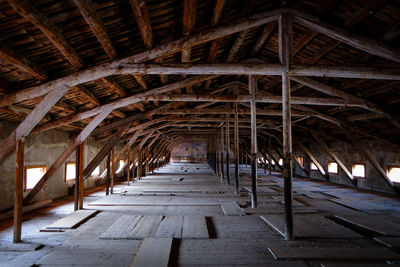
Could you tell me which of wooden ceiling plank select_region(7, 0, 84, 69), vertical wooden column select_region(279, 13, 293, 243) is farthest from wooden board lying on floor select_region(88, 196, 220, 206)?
wooden ceiling plank select_region(7, 0, 84, 69)

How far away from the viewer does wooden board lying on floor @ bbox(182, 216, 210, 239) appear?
171 inches

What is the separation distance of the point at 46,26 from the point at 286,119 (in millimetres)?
4017

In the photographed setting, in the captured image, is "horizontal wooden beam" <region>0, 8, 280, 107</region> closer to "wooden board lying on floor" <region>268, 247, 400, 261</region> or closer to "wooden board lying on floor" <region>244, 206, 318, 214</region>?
"wooden board lying on floor" <region>268, 247, 400, 261</region>

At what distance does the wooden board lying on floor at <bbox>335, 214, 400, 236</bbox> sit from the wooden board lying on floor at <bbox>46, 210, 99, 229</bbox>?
20.0 feet

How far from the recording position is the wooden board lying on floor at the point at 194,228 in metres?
4.34

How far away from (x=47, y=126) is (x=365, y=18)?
7.57 metres

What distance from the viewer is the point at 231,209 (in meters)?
6.33

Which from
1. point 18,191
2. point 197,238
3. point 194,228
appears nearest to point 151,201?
point 194,228

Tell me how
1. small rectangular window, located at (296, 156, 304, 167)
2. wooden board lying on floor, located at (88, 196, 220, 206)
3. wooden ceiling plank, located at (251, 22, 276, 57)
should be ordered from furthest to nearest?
Result: small rectangular window, located at (296, 156, 304, 167), wooden board lying on floor, located at (88, 196, 220, 206), wooden ceiling plank, located at (251, 22, 276, 57)

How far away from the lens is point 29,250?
145 inches

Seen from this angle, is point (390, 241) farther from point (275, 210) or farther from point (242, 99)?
point (242, 99)

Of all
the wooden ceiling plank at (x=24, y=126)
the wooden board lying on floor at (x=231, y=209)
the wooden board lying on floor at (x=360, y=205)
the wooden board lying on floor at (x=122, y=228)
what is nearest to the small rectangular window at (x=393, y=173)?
the wooden board lying on floor at (x=360, y=205)

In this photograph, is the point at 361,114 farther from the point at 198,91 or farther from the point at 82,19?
the point at 82,19

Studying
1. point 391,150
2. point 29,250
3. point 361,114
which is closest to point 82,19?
point 29,250
